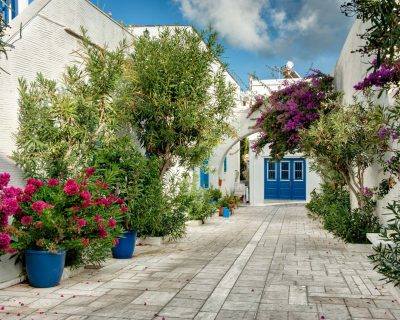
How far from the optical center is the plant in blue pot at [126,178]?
8.41 m

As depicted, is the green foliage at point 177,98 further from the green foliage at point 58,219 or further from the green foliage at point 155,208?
the green foliage at point 58,219

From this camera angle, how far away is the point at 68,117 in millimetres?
7344

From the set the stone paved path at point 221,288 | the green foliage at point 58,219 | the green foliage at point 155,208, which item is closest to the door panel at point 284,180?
the stone paved path at point 221,288

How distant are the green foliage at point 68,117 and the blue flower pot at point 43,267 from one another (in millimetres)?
1400

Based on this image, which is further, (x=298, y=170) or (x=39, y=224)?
(x=298, y=170)

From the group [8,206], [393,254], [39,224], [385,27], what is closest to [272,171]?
[39,224]

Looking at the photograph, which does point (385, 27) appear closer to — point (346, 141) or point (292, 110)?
point (346, 141)

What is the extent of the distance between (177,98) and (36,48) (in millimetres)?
3185

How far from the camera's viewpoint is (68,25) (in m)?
8.48

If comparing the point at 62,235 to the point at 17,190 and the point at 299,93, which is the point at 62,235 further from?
the point at 299,93

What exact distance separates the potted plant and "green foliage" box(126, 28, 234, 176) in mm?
3564

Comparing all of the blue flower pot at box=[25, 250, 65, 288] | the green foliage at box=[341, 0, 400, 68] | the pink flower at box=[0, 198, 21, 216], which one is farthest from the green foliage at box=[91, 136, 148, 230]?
the green foliage at box=[341, 0, 400, 68]

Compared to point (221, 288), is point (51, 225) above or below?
above

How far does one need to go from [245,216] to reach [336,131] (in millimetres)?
9077
